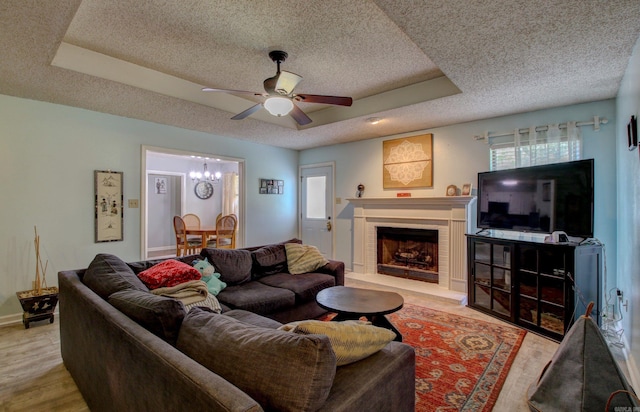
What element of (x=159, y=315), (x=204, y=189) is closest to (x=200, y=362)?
(x=159, y=315)

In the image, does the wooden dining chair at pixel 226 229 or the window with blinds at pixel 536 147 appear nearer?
the window with blinds at pixel 536 147

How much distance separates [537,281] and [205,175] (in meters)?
7.49

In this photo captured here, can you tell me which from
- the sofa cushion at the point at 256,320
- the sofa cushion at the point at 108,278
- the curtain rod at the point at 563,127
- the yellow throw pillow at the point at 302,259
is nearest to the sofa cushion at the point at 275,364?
the sofa cushion at the point at 256,320

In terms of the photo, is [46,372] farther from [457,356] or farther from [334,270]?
[457,356]

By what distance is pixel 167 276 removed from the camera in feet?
7.68

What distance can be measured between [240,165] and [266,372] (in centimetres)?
471

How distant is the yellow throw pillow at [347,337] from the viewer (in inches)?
44.1

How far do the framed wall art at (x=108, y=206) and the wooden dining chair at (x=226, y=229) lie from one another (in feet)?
5.94

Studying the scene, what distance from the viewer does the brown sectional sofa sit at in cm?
89

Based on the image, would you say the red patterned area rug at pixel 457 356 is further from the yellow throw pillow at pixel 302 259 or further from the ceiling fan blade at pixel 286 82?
the ceiling fan blade at pixel 286 82

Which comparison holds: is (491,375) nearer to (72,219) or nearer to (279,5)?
(279,5)

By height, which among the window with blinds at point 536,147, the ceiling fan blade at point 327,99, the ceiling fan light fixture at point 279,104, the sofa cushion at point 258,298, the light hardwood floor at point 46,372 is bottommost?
the light hardwood floor at point 46,372

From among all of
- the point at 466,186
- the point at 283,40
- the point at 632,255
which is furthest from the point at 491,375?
the point at 283,40

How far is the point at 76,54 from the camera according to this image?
259cm
